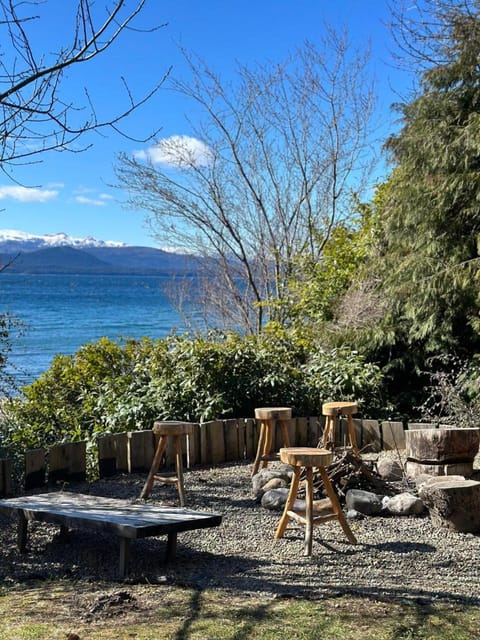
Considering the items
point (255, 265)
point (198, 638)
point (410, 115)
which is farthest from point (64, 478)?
point (255, 265)

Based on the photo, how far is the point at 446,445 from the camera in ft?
22.2

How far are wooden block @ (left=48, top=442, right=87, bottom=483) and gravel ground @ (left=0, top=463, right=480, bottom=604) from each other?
1.10 meters

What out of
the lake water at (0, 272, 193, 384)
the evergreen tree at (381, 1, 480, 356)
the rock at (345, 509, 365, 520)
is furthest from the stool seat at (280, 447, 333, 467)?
the lake water at (0, 272, 193, 384)

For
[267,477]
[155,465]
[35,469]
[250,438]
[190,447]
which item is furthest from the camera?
A: [250,438]

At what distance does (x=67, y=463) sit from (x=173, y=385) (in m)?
1.92

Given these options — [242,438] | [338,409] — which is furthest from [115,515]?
[242,438]

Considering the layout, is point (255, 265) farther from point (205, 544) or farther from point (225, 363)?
point (205, 544)

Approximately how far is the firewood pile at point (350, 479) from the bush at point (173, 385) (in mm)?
2444

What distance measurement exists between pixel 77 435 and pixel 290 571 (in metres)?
4.50

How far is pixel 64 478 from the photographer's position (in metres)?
6.99

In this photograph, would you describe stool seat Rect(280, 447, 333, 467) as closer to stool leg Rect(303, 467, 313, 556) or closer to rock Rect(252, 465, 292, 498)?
stool leg Rect(303, 467, 313, 556)

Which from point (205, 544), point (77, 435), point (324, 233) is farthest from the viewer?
point (324, 233)

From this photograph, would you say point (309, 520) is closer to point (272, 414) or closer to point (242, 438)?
point (272, 414)

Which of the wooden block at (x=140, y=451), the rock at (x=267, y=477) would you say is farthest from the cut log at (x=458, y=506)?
the wooden block at (x=140, y=451)
